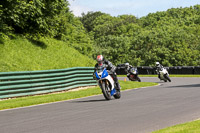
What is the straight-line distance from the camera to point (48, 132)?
750 cm

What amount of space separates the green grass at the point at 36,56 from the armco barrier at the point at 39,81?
110 inches

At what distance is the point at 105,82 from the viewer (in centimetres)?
1427

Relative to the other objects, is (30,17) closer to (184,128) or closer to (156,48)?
(184,128)

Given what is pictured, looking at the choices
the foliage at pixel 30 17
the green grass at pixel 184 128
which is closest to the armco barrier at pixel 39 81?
the foliage at pixel 30 17

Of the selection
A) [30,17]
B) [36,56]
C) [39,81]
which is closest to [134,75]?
[36,56]

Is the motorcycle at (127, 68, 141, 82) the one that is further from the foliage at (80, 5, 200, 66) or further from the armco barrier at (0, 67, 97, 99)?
the foliage at (80, 5, 200, 66)

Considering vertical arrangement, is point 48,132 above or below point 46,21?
below

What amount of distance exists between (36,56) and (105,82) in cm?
1232

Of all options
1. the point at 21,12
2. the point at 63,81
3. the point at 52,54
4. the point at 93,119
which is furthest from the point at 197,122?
the point at 52,54

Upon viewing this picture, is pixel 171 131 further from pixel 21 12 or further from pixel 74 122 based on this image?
pixel 21 12

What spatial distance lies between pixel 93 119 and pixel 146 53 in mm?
71618

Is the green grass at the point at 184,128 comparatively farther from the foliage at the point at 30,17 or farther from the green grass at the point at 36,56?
the foliage at the point at 30,17

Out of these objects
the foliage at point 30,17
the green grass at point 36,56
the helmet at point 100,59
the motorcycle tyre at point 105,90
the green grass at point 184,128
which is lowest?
the green grass at point 184,128

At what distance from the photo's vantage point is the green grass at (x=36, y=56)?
23406 millimetres
